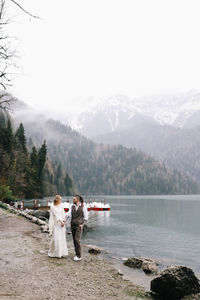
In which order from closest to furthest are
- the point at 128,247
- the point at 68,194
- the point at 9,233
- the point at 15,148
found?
the point at 9,233
the point at 128,247
the point at 15,148
the point at 68,194

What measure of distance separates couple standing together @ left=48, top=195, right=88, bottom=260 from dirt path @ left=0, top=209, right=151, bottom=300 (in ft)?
1.60

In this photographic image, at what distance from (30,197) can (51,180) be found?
54332 mm

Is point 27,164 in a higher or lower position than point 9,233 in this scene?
higher

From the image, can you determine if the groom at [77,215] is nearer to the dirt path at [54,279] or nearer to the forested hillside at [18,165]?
the dirt path at [54,279]

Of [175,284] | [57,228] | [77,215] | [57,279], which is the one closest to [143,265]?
[175,284]

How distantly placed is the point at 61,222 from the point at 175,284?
4.99m

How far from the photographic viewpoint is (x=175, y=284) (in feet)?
29.7

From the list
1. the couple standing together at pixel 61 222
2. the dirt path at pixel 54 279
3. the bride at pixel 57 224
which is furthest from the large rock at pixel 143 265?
the bride at pixel 57 224

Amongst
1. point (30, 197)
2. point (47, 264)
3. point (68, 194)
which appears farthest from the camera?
point (68, 194)

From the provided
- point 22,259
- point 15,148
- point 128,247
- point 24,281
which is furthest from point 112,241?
point 15,148

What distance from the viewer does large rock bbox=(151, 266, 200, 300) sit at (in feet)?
29.4

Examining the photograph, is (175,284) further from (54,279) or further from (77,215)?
→ (77,215)

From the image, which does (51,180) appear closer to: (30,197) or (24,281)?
(30,197)

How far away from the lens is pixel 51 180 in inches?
5217
